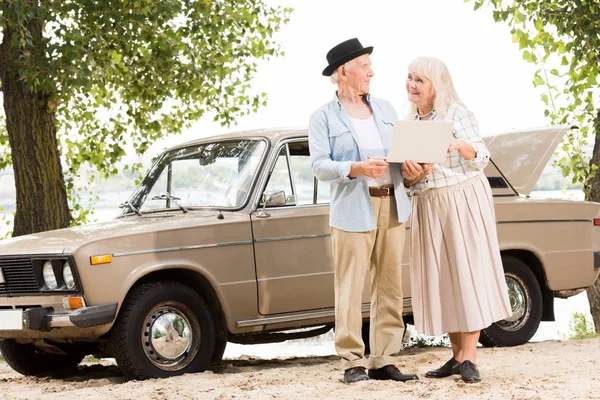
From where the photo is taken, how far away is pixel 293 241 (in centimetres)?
723

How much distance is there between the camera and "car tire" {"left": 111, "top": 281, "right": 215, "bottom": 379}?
6.63 m

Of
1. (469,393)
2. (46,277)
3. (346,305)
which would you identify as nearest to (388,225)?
(346,305)

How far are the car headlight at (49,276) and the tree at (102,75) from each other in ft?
17.2

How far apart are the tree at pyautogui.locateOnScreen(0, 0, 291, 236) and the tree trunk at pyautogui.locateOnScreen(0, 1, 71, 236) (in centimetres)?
1

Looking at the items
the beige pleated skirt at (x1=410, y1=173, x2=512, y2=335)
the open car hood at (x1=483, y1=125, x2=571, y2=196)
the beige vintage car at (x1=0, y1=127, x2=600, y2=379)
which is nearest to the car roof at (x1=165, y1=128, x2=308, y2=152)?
the beige vintage car at (x1=0, y1=127, x2=600, y2=379)

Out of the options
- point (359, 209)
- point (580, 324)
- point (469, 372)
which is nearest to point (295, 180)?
point (359, 209)

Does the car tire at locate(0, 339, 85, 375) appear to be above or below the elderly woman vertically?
below

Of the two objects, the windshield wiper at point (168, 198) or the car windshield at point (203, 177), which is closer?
the car windshield at point (203, 177)

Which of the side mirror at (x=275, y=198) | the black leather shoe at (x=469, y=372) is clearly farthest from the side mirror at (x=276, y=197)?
the black leather shoe at (x=469, y=372)

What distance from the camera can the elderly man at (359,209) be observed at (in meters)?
5.89

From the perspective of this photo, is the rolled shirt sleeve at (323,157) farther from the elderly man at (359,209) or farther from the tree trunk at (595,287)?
the tree trunk at (595,287)

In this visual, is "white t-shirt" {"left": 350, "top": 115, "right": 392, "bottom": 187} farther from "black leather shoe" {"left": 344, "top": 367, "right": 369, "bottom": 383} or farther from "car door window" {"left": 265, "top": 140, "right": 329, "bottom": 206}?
"car door window" {"left": 265, "top": 140, "right": 329, "bottom": 206}

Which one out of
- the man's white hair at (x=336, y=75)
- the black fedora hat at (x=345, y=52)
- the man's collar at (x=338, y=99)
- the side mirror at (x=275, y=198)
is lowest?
the side mirror at (x=275, y=198)

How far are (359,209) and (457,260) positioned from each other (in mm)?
715
